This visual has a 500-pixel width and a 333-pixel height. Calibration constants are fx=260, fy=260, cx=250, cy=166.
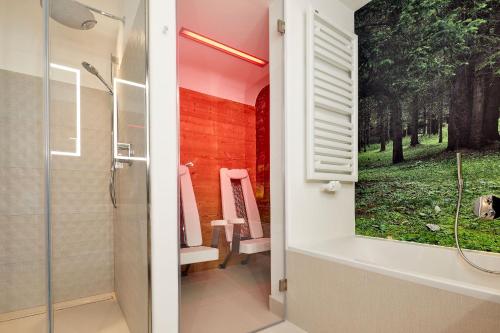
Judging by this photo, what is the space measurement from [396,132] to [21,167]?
2820 mm

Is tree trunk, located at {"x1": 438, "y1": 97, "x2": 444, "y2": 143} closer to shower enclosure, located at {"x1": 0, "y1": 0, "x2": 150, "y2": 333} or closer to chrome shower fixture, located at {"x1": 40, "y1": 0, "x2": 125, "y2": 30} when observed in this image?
shower enclosure, located at {"x1": 0, "y1": 0, "x2": 150, "y2": 333}

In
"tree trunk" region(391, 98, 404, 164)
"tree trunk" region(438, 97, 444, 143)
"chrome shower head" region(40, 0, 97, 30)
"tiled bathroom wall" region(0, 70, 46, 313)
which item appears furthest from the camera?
"tree trunk" region(391, 98, 404, 164)

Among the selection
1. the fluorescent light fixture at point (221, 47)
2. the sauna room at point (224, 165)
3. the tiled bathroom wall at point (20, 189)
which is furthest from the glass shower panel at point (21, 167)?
the fluorescent light fixture at point (221, 47)

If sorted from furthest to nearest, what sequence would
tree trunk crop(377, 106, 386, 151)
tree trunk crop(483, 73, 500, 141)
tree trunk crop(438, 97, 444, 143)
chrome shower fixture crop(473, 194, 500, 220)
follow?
tree trunk crop(377, 106, 386, 151) → tree trunk crop(438, 97, 444, 143) → tree trunk crop(483, 73, 500, 141) → chrome shower fixture crop(473, 194, 500, 220)

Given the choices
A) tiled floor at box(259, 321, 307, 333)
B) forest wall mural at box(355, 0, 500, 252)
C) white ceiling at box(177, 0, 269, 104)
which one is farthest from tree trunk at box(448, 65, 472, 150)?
tiled floor at box(259, 321, 307, 333)

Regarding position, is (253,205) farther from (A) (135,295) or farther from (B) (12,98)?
Answer: (B) (12,98)

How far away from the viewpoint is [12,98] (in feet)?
5.59

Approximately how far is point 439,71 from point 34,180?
9.60 ft

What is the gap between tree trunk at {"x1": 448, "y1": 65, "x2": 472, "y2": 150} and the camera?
183 cm

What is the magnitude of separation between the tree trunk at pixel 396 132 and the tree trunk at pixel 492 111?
1.80 ft

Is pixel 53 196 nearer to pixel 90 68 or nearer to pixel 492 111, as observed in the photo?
pixel 90 68

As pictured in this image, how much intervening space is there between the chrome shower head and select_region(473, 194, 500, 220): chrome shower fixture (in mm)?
2317

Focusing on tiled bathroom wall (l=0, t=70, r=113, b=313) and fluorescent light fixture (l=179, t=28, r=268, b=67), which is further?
fluorescent light fixture (l=179, t=28, r=268, b=67)

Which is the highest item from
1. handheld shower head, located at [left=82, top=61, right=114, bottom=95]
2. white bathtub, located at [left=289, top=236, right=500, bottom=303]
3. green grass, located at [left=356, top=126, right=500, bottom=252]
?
handheld shower head, located at [left=82, top=61, right=114, bottom=95]
